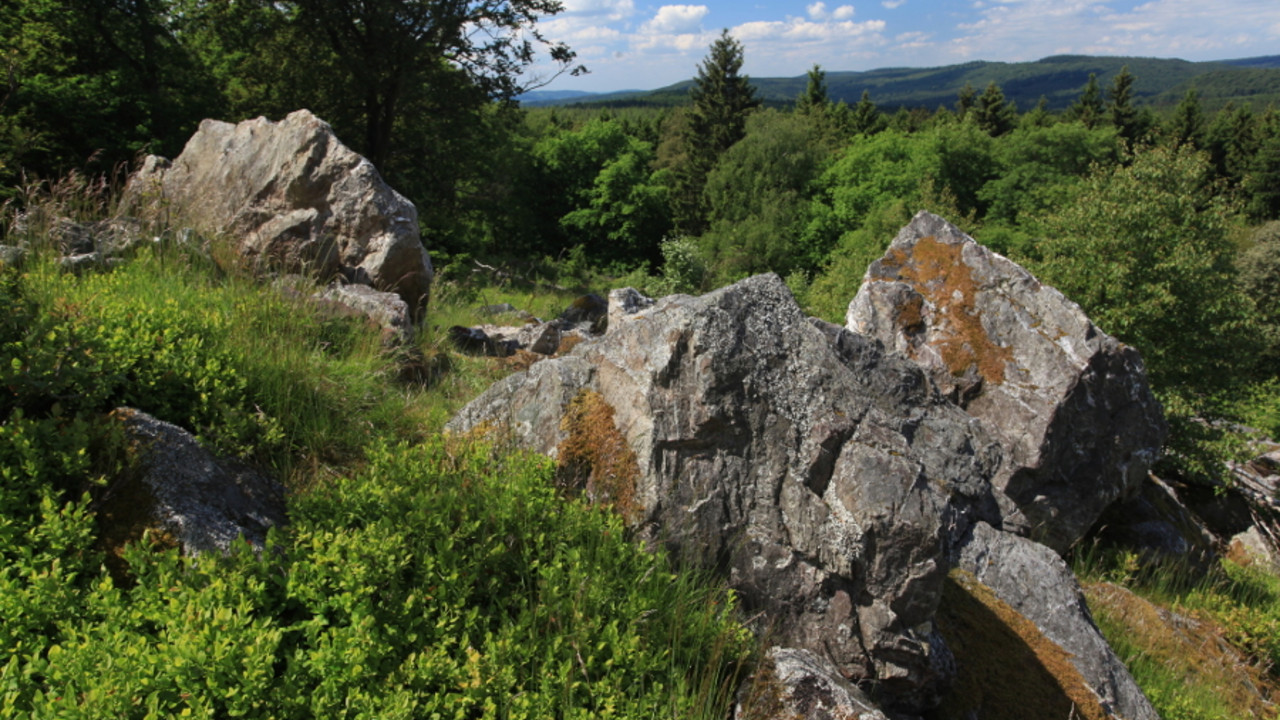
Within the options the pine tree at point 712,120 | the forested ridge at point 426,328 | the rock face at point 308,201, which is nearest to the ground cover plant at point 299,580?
the forested ridge at point 426,328

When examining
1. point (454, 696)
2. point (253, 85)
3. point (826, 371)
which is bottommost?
point (454, 696)

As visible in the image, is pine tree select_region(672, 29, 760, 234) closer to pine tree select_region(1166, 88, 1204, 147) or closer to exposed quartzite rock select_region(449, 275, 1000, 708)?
pine tree select_region(1166, 88, 1204, 147)

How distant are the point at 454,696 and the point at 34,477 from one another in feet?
6.42

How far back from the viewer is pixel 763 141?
60219 mm

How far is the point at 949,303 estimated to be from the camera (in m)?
8.80

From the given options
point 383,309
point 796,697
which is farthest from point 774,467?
point 383,309

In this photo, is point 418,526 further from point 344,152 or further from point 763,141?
point 763,141

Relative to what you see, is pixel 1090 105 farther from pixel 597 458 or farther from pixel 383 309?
pixel 597 458

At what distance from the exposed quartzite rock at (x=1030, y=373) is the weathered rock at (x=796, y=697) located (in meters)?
5.38

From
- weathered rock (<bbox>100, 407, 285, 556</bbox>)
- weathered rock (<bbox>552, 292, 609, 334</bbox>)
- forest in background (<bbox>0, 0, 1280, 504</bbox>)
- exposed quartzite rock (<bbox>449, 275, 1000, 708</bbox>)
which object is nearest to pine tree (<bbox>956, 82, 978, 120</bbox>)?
forest in background (<bbox>0, 0, 1280, 504</bbox>)

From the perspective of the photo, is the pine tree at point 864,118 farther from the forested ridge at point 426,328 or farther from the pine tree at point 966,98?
the pine tree at point 966,98

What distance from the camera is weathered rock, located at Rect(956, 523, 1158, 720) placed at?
4.80 m

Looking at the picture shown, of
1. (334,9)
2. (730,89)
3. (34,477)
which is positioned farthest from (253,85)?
Answer: (730,89)

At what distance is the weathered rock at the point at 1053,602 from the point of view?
4.80 metres
